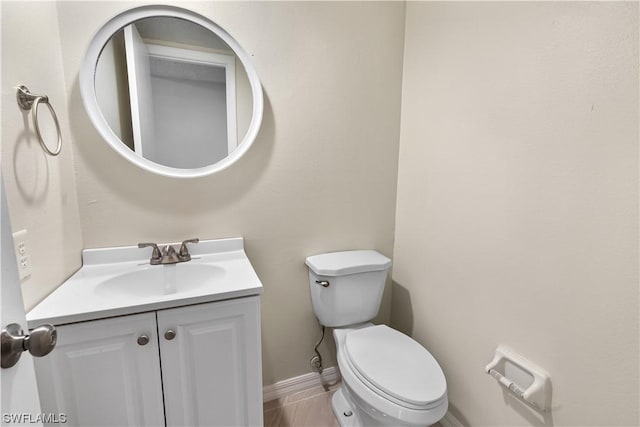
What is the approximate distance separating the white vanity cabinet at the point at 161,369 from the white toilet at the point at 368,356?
0.41 metres

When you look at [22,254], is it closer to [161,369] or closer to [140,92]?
[161,369]

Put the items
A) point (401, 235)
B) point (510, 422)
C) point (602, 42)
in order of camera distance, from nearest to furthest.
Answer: point (602, 42) → point (510, 422) → point (401, 235)

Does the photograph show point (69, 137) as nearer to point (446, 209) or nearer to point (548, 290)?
point (446, 209)

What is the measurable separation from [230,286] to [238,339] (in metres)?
0.19

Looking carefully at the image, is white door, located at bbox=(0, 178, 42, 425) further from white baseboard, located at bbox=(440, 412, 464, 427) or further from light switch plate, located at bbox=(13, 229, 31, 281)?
white baseboard, located at bbox=(440, 412, 464, 427)

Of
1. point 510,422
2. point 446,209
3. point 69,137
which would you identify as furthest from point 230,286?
A: point 510,422

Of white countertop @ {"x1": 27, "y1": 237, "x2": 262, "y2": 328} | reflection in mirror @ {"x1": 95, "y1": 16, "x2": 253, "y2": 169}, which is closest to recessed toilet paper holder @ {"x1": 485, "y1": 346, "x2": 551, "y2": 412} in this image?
white countertop @ {"x1": 27, "y1": 237, "x2": 262, "y2": 328}

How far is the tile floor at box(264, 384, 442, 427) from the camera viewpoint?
1.39m

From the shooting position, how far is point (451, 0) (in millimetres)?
1201

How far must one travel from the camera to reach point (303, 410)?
57.7 inches

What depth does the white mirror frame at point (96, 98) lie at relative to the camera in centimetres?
107

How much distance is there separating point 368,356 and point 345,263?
1.35ft

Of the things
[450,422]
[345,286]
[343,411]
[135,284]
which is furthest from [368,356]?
[135,284]

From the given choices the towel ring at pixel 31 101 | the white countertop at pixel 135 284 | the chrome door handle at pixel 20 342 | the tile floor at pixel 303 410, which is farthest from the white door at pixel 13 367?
the tile floor at pixel 303 410
